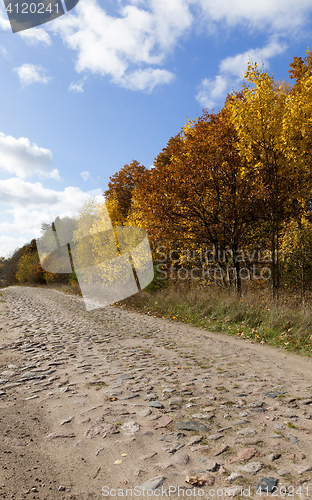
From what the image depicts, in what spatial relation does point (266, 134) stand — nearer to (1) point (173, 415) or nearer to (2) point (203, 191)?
(2) point (203, 191)

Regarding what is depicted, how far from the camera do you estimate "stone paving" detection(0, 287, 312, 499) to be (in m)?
2.64

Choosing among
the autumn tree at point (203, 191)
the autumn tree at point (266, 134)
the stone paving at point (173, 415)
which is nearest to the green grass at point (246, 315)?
the stone paving at point (173, 415)

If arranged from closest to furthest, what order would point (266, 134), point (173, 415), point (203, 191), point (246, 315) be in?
point (173, 415)
point (246, 315)
point (266, 134)
point (203, 191)

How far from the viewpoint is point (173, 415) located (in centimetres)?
388

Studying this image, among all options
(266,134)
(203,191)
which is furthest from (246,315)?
(266,134)

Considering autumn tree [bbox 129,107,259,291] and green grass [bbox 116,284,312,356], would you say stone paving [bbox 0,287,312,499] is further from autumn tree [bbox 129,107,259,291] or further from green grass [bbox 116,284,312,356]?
autumn tree [bbox 129,107,259,291]


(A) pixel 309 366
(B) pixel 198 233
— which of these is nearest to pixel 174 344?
(A) pixel 309 366

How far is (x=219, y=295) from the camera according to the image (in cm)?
1433

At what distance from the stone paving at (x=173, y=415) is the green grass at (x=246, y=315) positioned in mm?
1307

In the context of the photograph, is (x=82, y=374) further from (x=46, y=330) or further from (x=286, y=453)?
(x=46, y=330)

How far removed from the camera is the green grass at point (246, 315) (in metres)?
8.92

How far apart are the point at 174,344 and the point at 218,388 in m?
3.77

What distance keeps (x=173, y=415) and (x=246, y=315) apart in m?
7.92

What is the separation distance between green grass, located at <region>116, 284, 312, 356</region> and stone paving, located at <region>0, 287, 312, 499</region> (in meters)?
1.31
